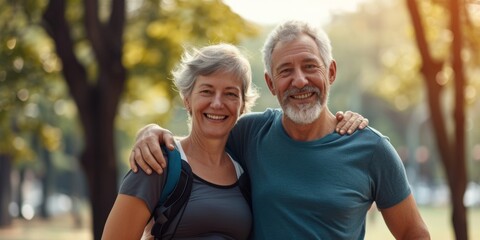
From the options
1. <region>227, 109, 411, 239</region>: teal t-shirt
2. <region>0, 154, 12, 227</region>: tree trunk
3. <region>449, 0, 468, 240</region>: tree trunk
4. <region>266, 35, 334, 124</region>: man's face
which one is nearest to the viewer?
<region>227, 109, 411, 239</region>: teal t-shirt

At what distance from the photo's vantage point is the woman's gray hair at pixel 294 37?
5.02m

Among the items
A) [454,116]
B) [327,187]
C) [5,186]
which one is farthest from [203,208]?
[5,186]

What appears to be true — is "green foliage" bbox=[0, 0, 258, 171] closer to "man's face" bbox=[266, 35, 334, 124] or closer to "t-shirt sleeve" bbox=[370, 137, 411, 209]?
"man's face" bbox=[266, 35, 334, 124]

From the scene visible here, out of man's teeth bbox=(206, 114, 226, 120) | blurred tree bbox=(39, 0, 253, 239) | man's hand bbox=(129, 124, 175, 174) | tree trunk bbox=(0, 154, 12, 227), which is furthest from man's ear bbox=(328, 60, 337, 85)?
tree trunk bbox=(0, 154, 12, 227)

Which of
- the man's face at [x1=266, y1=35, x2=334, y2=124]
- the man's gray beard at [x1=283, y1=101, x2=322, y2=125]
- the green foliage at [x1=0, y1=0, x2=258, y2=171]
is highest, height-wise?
the green foliage at [x1=0, y1=0, x2=258, y2=171]

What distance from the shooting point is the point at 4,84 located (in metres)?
16.1

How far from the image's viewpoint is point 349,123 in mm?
5043

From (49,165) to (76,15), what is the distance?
94.7 feet

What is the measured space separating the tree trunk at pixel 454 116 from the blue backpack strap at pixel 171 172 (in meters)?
8.94

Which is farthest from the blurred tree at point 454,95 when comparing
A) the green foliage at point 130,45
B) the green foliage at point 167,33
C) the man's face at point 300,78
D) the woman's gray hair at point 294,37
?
the man's face at point 300,78

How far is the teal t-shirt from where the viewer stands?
190 inches

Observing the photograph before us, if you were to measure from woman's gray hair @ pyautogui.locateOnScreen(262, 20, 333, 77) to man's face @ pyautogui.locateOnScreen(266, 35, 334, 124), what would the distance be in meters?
0.03

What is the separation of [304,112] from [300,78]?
0.57ft

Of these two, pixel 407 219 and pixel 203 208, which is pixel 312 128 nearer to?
pixel 407 219
